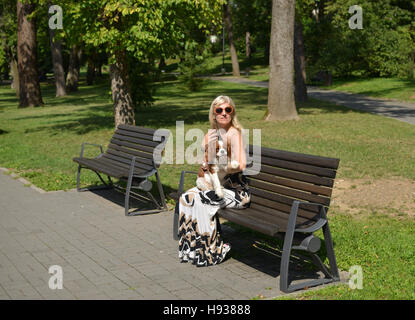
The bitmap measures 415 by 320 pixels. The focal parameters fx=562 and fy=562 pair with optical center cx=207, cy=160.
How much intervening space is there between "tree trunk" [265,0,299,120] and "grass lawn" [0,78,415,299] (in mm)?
674

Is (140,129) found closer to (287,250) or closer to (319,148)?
(287,250)

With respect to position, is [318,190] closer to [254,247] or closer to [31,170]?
[254,247]

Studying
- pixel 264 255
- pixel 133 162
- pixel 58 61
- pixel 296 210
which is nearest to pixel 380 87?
pixel 58 61

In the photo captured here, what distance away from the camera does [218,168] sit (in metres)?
5.62

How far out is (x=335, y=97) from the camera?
29.8 meters

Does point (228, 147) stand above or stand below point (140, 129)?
above

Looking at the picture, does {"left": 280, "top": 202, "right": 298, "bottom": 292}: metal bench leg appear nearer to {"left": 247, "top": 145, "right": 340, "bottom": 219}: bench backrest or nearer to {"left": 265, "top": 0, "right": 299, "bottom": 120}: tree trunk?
{"left": 247, "top": 145, "right": 340, "bottom": 219}: bench backrest

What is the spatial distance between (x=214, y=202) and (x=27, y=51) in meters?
24.7

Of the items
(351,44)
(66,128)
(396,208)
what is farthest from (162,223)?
(351,44)

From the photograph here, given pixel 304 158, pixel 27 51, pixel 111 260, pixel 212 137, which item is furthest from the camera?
pixel 27 51

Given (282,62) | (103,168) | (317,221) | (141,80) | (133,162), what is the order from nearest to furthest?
(317,221) → (133,162) → (103,168) → (282,62) → (141,80)

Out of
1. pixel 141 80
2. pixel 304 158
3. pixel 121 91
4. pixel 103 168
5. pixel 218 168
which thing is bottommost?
pixel 103 168

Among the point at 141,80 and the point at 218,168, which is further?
the point at 141,80

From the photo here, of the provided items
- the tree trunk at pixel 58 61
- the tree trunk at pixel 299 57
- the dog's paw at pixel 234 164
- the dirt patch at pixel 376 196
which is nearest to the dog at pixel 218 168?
the dog's paw at pixel 234 164
